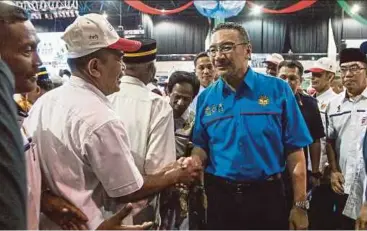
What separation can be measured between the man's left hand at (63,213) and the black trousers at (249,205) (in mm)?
1037

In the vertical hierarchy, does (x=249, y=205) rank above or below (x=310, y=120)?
below

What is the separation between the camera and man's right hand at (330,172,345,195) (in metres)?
3.20

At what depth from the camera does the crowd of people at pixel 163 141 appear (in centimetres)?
129

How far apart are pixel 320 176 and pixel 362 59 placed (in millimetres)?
956

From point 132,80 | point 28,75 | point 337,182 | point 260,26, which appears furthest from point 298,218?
point 260,26

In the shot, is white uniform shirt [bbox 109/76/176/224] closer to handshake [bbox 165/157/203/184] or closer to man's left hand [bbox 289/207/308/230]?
handshake [bbox 165/157/203/184]

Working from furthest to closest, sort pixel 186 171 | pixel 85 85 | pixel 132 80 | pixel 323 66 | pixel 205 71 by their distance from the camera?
pixel 323 66 → pixel 205 71 → pixel 132 80 → pixel 186 171 → pixel 85 85

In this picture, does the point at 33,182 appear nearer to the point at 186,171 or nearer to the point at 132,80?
the point at 186,171

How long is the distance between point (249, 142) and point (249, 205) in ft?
1.07

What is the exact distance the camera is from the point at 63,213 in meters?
1.36

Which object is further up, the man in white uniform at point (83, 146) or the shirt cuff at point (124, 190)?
the man in white uniform at point (83, 146)

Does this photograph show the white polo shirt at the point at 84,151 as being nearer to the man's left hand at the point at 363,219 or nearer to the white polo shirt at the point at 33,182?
the white polo shirt at the point at 33,182

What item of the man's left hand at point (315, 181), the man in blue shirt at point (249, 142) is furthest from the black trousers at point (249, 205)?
the man's left hand at point (315, 181)

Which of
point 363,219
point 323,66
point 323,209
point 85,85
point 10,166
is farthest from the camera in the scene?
point 323,66
